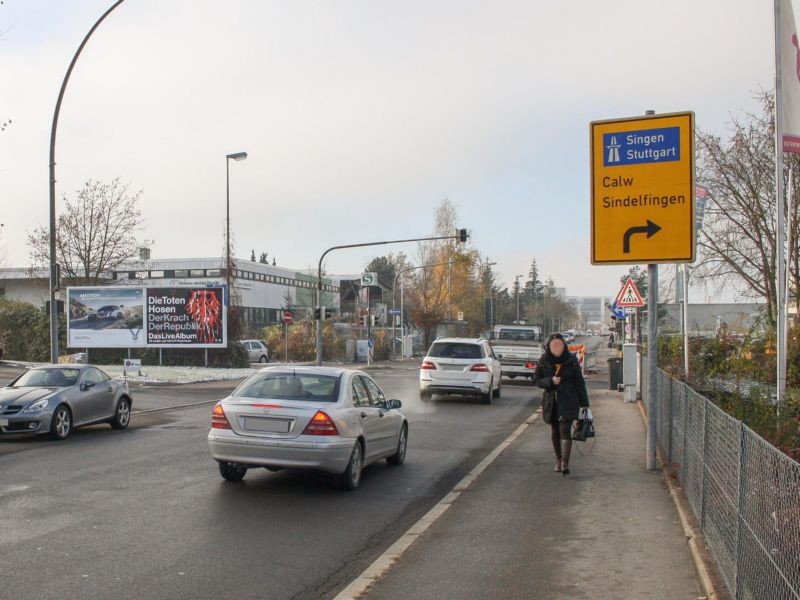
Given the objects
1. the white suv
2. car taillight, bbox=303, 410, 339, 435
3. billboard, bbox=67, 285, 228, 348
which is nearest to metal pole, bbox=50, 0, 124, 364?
the white suv

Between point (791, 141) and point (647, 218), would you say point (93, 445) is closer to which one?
point (647, 218)

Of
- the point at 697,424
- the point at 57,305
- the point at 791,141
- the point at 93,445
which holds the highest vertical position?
the point at 791,141

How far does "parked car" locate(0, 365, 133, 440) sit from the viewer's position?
14469 mm

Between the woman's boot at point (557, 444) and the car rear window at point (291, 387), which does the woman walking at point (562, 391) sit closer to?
the woman's boot at point (557, 444)

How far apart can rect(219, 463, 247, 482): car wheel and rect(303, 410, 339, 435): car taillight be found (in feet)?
4.34

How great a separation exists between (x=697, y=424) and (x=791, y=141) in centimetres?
454

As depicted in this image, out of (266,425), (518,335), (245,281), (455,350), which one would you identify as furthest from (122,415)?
(245,281)

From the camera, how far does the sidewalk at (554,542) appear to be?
240 inches

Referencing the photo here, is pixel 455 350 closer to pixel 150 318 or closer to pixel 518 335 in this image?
pixel 518 335

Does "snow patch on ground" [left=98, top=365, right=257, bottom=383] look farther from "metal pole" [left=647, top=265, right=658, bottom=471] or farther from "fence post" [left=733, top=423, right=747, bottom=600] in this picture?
"fence post" [left=733, top=423, right=747, bottom=600]

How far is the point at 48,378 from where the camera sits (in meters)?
15.9

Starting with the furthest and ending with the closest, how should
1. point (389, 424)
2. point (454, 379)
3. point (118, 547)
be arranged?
point (454, 379) < point (389, 424) < point (118, 547)

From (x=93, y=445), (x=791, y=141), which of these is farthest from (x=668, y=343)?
(x=93, y=445)

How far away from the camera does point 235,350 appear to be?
1623 inches
